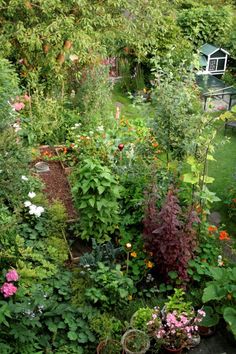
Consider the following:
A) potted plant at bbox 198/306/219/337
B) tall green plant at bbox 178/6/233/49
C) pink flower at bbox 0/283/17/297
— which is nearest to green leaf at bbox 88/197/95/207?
pink flower at bbox 0/283/17/297

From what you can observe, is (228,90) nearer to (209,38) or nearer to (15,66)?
(209,38)

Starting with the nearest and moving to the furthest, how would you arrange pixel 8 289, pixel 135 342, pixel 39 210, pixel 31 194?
1. pixel 8 289
2. pixel 135 342
3. pixel 39 210
4. pixel 31 194

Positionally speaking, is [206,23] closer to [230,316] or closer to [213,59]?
[213,59]

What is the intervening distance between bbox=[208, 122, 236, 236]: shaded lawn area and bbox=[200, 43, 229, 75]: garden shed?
2.68m

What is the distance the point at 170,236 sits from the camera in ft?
16.1

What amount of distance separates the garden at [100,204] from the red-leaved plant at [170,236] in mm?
15

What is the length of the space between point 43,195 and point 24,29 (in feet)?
10.1

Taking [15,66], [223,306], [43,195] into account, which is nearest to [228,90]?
[15,66]

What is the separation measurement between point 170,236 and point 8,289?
174 cm

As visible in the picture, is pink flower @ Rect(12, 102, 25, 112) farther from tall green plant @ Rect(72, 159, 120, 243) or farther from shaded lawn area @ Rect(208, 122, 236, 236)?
shaded lawn area @ Rect(208, 122, 236, 236)

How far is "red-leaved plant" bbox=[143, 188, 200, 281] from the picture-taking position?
492 centimetres

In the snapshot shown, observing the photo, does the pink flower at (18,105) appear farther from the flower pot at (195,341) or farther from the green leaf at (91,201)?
the flower pot at (195,341)

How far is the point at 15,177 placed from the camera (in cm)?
558

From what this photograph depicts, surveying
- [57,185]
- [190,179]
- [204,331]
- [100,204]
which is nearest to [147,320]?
[204,331]
